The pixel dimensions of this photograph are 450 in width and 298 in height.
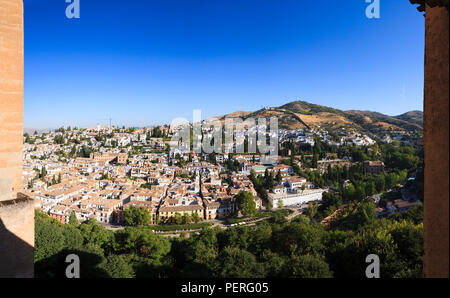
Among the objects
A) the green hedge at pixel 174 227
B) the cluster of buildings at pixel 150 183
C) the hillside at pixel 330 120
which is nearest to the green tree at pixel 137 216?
the green hedge at pixel 174 227

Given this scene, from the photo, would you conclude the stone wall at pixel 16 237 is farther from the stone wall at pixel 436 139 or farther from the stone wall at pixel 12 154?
the stone wall at pixel 436 139

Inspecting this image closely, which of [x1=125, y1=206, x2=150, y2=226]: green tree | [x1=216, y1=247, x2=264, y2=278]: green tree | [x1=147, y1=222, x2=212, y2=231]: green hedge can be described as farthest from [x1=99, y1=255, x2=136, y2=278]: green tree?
[x1=125, y1=206, x2=150, y2=226]: green tree

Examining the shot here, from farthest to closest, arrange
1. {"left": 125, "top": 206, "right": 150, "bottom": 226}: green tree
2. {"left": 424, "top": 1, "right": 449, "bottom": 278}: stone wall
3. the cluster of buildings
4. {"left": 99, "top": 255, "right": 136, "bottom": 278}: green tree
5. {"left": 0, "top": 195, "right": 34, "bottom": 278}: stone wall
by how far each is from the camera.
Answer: the cluster of buildings < {"left": 125, "top": 206, "right": 150, "bottom": 226}: green tree < {"left": 99, "top": 255, "right": 136, "bottom": 278}: green tree < {"left": 0, "top": 195, "right": 34, "bottom": 278}: stone wall < {"left": 424, "top": 1, "right": 449, "bottom": 278}: stone wall

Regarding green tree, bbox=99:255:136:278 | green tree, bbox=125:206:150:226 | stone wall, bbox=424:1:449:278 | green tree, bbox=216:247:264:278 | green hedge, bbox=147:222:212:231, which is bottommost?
green hedge, bbox=147:222:212:231

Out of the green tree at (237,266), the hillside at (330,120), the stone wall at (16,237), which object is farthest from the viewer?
the hillside at (330,120)

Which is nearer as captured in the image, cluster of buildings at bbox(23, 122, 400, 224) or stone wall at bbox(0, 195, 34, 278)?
stone wall at bbox(0, 195, 34, 278)

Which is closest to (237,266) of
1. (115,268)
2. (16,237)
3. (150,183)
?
(115,268)

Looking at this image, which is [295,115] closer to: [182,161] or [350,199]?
[182,161]

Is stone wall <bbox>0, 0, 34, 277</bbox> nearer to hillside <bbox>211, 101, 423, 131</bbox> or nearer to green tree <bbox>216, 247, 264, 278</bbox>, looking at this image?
green tree <bbox>216, 247, 264, 278</bbox>

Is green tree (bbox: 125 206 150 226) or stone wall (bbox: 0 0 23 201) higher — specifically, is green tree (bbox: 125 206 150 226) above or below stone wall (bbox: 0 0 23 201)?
below

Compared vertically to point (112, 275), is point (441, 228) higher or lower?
higher
